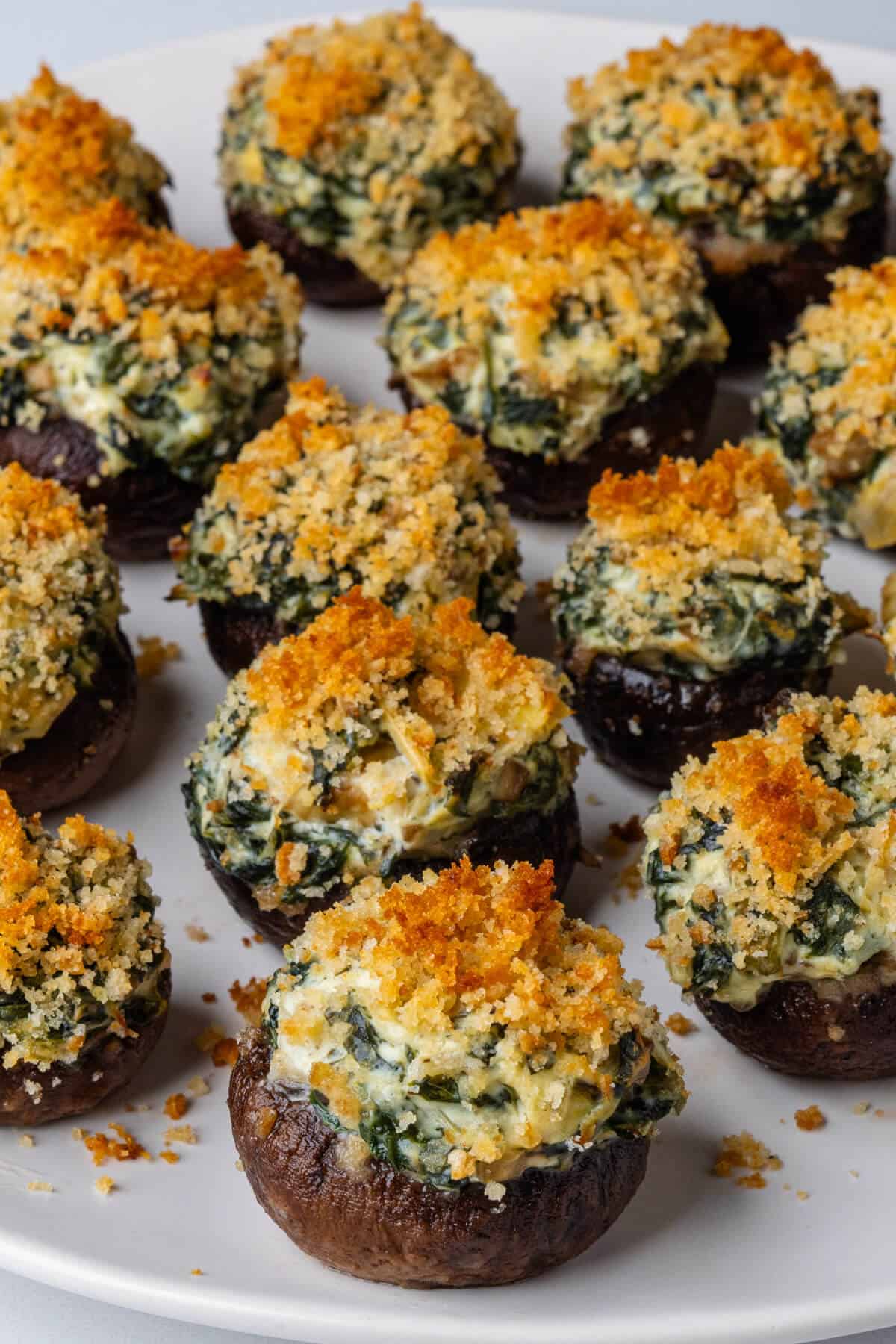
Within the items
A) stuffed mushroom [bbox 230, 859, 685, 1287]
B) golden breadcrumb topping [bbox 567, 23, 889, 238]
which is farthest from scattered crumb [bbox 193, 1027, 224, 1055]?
A: golden breadcrumb topping [bbox 567, 23, 889, 238]

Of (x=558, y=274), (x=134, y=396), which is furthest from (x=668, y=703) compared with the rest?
(x=134, y=396)

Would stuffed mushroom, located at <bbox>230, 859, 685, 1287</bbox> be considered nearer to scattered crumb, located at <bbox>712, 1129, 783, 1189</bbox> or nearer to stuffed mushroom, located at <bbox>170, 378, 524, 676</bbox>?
scattered crumb, located at <bbox>712, 1129, 783, 1189</bbox>

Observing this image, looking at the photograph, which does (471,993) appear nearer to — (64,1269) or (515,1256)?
(515,1256)

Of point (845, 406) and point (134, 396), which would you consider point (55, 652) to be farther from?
point (845, 406)

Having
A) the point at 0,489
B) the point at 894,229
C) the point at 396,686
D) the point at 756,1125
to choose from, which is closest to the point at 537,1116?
the point at 756,1125

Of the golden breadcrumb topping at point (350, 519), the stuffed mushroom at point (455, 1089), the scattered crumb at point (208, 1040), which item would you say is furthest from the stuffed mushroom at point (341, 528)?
the stuffed mushroom at point (455, 1089)

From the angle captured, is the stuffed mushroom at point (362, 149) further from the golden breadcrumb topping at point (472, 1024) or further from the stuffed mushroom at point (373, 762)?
the golden breadcrumb topping at point (472, 1024)
